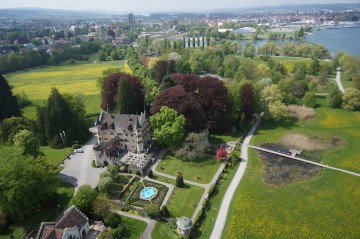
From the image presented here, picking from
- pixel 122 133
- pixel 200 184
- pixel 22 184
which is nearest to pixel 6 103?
pixel 122 133

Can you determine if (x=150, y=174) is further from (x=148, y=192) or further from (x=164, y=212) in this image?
(x=164, y=212)

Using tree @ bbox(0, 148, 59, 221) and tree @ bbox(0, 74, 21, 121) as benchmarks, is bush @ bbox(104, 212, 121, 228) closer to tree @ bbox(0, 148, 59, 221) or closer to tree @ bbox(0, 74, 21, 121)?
tree @ bbox(0, 148, 59, 221)

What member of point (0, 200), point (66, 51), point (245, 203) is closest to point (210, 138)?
point (245, 203)

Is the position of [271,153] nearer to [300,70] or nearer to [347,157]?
[347,157]

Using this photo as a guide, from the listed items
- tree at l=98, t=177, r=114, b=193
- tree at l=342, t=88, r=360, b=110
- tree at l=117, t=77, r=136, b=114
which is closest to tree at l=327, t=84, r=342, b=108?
tree at l=342, t=88, r=360, b=110

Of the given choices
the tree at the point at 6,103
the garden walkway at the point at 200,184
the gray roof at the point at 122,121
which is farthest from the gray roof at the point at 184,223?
the tree at the point at 6,103
